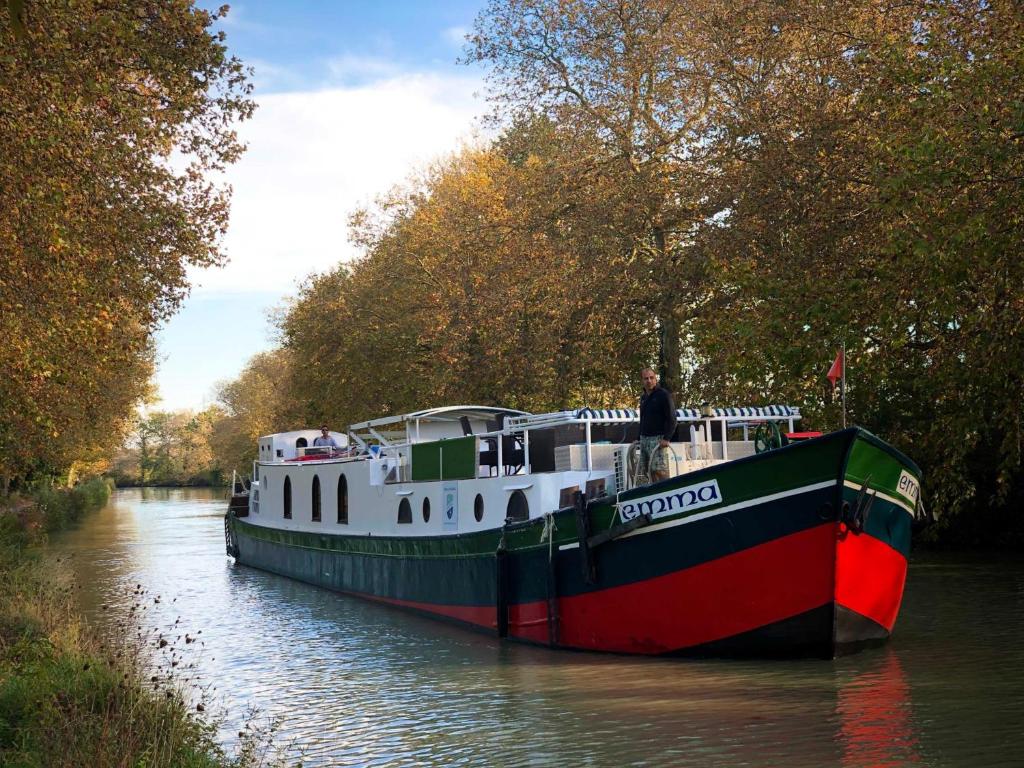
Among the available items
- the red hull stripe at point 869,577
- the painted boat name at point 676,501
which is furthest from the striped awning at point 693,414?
the red hull stripe at point 869,577

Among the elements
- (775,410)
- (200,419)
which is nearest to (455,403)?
(775,410)

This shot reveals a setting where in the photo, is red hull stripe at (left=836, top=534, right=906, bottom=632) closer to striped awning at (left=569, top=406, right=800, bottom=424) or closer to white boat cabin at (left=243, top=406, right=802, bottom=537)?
white boat cabin at (left=243, top=406, right=802, bottom=537)

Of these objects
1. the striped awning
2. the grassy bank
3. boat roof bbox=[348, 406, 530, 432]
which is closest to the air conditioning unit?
the striped awning

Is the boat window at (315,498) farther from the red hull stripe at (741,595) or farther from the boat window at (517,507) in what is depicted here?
the red hull stripe at (741,595)

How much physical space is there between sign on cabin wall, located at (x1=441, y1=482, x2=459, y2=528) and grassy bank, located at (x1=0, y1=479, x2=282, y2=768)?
6518mm

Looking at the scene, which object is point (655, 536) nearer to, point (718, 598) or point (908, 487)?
point (718, 598)

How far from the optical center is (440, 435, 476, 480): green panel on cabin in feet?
64.7

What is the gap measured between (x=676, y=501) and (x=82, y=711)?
293 inches

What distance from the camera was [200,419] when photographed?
157750mm

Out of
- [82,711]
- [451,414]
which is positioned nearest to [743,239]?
[451,414]

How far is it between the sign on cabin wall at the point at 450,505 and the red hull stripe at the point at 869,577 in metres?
7.43

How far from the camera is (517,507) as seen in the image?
60.0 feet

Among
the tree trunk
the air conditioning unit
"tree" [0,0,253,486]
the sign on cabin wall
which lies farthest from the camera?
the tree trunk

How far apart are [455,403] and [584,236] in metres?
8.21
